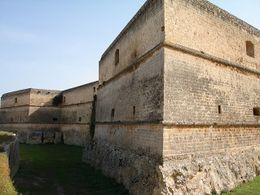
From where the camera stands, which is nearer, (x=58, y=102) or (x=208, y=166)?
(x=208, y=166)

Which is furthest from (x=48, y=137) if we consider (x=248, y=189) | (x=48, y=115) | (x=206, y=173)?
(x=248, y=189)

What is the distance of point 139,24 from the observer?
9578mm

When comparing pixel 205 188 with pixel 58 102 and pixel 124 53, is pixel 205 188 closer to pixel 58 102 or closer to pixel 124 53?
pixel 124 53

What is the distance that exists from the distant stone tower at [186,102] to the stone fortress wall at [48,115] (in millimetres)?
13931

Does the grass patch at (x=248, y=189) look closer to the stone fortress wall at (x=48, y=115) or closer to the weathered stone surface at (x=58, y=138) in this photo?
the stone fortress wall at (x=48, y=115)

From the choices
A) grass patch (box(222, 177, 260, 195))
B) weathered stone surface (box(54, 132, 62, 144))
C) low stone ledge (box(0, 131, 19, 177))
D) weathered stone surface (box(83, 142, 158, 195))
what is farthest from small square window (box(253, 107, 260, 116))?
weathered stone surface (box(54, 132, 62, 144))

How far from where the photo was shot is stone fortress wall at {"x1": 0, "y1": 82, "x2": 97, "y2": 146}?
81.0 feet

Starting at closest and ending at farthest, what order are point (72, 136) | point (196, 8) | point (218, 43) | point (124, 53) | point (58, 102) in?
point (196, 8), point (218, 43), point (124, 53), point (72, 136), point (58, 102)

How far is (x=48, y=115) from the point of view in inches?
1073

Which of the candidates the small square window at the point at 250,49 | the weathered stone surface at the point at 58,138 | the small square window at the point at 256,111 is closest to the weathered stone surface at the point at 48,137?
the weathered stone surface at the point at 58,138

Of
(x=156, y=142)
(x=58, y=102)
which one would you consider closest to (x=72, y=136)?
(x=58, y=102)

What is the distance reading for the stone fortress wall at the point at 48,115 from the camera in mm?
24688

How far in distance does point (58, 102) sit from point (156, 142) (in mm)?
22818

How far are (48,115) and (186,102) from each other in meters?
22.6
